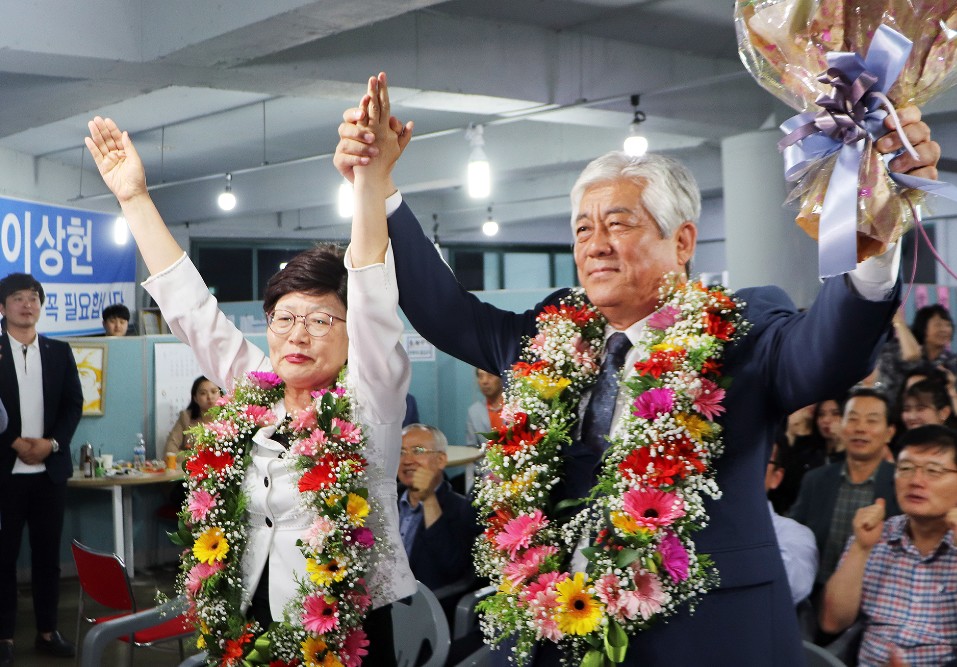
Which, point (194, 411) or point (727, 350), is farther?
point (194, 411)

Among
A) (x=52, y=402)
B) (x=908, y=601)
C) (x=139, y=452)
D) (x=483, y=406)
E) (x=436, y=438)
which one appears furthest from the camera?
(x=483, y=406)

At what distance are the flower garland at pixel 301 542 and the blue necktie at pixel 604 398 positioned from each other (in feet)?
1.72

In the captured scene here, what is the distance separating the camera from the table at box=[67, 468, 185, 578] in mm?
6539

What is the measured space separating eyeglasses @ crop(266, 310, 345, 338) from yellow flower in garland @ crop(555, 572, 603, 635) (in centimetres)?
80

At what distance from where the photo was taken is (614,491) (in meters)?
1.61

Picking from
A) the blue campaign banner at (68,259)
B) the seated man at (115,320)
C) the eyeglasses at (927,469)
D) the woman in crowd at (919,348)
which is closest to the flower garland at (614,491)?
the eyeglasses at (927,469)

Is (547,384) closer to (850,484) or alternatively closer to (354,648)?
(354,648)

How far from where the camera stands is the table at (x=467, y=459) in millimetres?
6797

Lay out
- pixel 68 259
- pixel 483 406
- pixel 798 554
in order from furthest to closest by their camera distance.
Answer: pixel 68 259 < pixel 483 406 < pixel 798 554

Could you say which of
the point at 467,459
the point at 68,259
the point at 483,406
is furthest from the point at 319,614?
the point at 68,259

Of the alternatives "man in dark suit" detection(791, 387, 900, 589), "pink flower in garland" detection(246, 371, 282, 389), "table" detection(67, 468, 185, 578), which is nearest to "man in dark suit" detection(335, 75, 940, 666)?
"pink flower in garland" detection(246, 371, 282, 389)

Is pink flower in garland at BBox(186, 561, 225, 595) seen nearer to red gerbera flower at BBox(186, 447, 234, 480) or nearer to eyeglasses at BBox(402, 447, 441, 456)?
red gerbera flower at BBox(186, 447, 234, 480)

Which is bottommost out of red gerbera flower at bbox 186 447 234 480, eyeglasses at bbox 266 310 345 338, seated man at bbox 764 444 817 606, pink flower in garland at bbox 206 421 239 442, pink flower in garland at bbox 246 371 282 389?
seated man at bbox 764 444 817 606

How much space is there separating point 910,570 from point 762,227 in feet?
17.7
